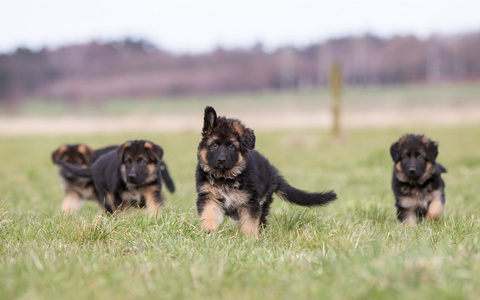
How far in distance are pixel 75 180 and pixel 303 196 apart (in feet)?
11.5

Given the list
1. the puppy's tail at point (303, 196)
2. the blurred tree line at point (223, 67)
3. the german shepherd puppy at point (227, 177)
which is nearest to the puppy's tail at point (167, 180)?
the puppy's tail at point (303, 196)

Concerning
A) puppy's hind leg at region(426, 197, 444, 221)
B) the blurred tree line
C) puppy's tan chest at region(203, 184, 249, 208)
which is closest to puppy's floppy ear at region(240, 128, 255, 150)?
puppy's tan chest at region(203, 184, 249, 208)

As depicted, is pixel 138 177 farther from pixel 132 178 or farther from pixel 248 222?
pixel 248 222

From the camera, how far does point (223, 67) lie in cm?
7125

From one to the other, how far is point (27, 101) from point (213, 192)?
65934 millimetres

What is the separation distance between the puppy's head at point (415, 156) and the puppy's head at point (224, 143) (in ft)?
6.56

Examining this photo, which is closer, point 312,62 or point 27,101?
point 27,101

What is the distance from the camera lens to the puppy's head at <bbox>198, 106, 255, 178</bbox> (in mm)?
4793

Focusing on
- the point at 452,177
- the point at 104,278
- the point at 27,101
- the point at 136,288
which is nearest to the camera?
the point at 136,288

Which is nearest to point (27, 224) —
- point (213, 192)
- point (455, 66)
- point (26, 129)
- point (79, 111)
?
point (213, 192)

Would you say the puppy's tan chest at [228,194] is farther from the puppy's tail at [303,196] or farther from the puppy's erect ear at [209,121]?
the puppy's tail at [303,196]

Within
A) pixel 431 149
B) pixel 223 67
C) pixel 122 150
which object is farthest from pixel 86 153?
pixel 223 67

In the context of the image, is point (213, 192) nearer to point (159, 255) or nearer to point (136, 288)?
point (159, 255)

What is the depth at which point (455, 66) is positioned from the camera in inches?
2677
